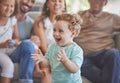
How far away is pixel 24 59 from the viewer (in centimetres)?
214

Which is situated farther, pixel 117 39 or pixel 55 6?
pixel 117 39

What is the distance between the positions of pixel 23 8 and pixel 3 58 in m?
0.48

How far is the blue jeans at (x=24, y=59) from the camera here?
2109mm

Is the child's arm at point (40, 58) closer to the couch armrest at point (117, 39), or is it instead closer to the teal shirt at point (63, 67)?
the teal shirt at point (63, 67)

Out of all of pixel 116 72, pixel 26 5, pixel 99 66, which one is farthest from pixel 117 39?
pixel 26 5

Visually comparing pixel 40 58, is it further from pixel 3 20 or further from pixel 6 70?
pixel 3 20

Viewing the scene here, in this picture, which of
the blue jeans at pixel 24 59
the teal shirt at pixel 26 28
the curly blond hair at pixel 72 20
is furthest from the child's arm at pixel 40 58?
the teal shirt at pixel 26 28

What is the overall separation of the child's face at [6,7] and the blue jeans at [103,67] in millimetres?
706

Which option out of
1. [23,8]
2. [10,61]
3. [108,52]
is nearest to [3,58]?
[10,61]

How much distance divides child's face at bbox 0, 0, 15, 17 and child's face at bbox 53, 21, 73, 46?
0.70 meters

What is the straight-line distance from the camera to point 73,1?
2.60 metres

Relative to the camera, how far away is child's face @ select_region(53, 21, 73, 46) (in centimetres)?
168

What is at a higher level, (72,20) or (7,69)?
(72,20)

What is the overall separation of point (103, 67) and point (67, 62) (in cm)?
71
